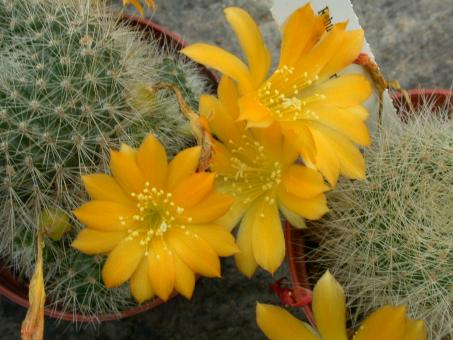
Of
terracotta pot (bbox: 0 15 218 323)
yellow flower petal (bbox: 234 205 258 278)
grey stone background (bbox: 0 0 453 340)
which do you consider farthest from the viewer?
grey stone background (bbox: 0 0 453 340)

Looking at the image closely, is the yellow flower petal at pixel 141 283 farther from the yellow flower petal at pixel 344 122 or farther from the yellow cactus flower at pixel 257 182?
the yellow flower petal at pixel 344 122

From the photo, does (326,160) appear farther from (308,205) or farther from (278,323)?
(278,323)

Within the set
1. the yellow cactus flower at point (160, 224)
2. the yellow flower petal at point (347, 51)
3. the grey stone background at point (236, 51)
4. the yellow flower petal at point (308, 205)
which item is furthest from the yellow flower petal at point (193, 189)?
the grey stone background at point (236, 51)

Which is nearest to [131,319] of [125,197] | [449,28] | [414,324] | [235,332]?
[235,332]

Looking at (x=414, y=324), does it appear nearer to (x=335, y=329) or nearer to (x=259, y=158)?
(x=335, y=329)

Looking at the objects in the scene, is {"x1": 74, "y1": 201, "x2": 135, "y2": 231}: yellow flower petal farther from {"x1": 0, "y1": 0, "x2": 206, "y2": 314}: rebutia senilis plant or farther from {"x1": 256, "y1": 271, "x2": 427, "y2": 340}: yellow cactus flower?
{"x1": 256, "y1": 271, "x2": 427, "y2": 340}: yellow cactus flower

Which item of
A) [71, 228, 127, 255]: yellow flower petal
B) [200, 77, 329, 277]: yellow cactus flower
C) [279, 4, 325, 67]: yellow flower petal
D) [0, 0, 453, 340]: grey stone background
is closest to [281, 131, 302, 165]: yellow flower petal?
[200, 77, 329, 277]: yellow cactus flower
